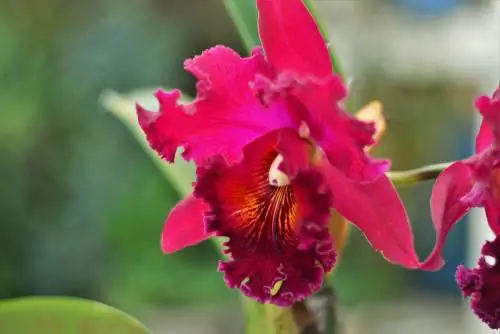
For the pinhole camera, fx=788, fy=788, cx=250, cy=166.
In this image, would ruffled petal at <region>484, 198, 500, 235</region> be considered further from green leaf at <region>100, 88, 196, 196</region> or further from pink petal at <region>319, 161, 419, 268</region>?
green leaf at <region>100, 88, 196, 196</region>

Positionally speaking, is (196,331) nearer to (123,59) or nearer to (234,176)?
(123,59)

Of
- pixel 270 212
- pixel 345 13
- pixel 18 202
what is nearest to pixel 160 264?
pixel 18 202

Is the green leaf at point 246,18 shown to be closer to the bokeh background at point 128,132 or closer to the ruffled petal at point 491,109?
the ruffled petal at point 491,109

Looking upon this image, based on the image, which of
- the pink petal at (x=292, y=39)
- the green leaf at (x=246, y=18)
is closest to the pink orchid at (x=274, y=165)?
the pink petal at (x=292, y=39)

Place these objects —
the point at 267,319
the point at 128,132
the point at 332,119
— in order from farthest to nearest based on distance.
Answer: the point at 128,132, the point at 267,319, the point at 332,119

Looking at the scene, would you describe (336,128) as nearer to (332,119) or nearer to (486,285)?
(332,119)

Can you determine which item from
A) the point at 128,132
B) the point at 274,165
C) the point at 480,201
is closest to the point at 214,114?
the point at 274,165
